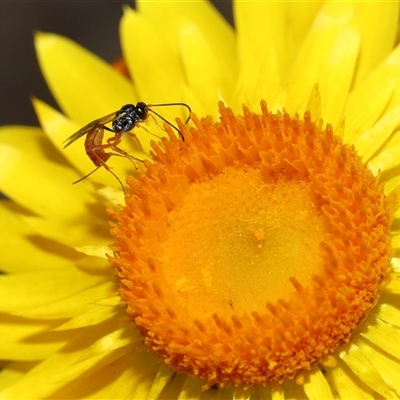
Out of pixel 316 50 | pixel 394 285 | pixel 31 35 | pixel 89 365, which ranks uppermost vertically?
pixel 31 35

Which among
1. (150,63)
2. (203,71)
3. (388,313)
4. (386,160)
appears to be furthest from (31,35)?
(388,313)

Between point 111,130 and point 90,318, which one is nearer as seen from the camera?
point 90,318

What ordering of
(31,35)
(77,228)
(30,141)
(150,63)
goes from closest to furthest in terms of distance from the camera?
(77,228) < (150,63) < (30,141) < (31,35)

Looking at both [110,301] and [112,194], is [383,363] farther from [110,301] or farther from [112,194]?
[112,194]

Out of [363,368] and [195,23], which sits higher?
[195,23]

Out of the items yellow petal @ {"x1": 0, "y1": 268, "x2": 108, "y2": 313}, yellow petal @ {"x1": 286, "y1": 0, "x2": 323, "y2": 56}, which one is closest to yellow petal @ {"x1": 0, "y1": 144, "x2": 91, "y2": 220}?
yellow petal @ {"x1": 0, "y1": 268, "x2": 108, "y2": 313}

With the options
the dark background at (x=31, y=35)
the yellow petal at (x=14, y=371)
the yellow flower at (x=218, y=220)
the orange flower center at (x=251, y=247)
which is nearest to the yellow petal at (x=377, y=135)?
the yellow flower at (x=218, y=220)
